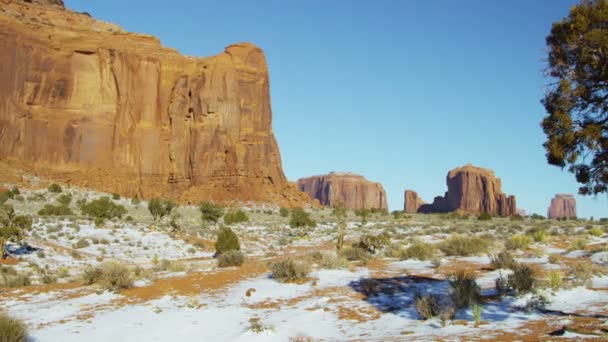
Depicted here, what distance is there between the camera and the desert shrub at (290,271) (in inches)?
556

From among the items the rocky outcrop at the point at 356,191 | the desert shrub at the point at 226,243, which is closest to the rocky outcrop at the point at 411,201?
the rocky outcrop at the point at 356,191

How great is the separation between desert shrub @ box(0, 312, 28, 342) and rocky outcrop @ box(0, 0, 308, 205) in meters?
65.2

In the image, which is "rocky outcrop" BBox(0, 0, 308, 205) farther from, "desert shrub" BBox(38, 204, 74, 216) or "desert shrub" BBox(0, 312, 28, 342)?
"desert shrub" BBox(0, 312, 28, 342)

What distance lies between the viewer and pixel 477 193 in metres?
143

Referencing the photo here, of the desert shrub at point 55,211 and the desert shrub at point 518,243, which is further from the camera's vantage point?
the desert shrub at point 55,211

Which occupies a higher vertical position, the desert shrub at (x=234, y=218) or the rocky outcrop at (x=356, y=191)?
the rocky outcrop at (x=356, y=191)

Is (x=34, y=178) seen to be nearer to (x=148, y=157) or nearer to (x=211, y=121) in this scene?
(x=148, y=157)

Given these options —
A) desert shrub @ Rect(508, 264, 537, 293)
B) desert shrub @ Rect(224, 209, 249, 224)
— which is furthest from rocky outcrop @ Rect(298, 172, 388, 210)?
desert shrub @ Rect(508, 264, 537, 293)

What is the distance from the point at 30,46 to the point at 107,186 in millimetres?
22371

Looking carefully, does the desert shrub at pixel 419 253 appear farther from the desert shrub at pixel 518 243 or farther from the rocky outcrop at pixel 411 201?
the rocky outcrop at pixel 411 201

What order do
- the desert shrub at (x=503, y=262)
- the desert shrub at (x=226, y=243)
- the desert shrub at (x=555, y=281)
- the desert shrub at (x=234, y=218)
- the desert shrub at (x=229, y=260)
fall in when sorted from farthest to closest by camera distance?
1. the desert shrub at (x=234, y=218)
2. the desert shrub at (x=226, y=243)
3. the desert shrub at (x=229, y=260)
4. the desert shrub at (x=503, y=262)
5. the desert shrub at (x=555, y=281)

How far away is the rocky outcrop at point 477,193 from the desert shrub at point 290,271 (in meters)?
130

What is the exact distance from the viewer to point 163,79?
3329 inches

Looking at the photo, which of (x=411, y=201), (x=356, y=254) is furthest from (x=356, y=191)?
(x=356, y=254)
